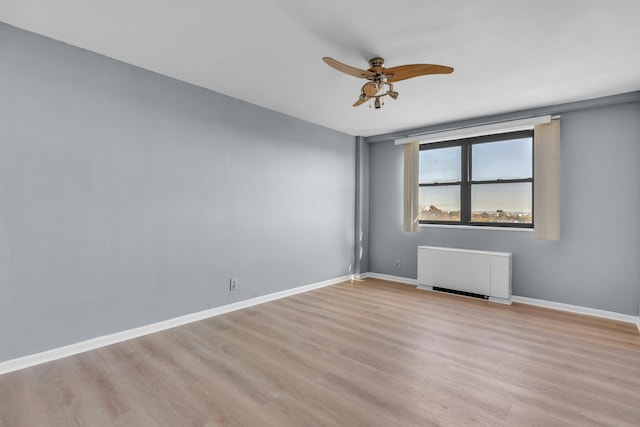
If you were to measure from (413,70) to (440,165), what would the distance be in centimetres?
300

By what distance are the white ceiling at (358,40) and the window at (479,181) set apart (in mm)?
981

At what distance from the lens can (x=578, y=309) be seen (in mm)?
3867

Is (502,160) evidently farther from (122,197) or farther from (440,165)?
(122,197)

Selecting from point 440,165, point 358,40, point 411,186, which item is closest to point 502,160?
point 440,165

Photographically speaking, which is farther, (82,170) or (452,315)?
(452,315)

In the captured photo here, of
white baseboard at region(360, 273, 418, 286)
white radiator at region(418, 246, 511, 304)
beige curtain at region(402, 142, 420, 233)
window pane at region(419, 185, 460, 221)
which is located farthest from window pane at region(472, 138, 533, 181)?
white baseboard at region(360, 273, 418, 286)

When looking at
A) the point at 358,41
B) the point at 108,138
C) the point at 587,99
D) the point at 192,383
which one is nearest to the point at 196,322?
the point at 192,383

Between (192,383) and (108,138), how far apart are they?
7.32ft

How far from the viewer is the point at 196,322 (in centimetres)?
339

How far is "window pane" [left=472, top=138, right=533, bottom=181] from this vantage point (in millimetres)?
4344

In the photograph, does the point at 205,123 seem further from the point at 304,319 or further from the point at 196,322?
the point at 304,319

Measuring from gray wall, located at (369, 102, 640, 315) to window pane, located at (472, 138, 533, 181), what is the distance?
→ 443 mm

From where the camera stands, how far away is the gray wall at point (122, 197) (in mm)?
2418

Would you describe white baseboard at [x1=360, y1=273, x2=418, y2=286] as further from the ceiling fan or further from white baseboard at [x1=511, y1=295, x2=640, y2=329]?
the ceiling fan
